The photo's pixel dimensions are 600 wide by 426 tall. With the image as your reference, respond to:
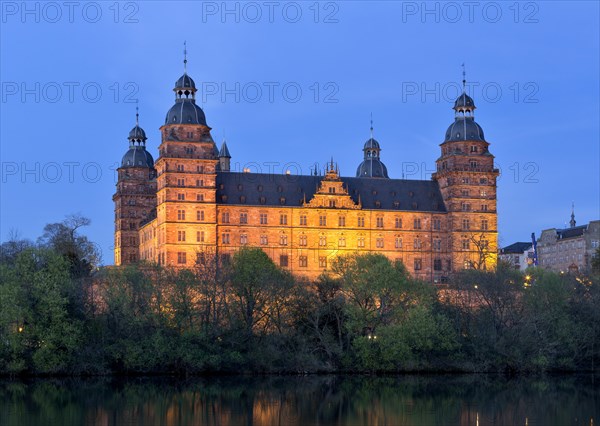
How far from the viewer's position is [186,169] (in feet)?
350

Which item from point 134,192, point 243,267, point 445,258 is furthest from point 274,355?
point 134,192

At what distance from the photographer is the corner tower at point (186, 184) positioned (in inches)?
4141

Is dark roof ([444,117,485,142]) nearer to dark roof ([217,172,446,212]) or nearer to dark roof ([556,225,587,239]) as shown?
dark roof ([217,172,446,212])

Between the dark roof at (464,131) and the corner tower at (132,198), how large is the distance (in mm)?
34088

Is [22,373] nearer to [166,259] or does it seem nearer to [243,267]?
[243,267]

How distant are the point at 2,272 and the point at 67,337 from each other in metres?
6.82

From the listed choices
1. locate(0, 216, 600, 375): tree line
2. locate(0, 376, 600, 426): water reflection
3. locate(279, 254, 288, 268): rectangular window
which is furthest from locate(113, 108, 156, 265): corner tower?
locate(0, 376, 600, 426): water reflection

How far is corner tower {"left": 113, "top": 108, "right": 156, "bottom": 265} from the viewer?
122438 millimetres

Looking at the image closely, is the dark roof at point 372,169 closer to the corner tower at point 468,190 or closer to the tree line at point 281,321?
the corner tower at point 468,190

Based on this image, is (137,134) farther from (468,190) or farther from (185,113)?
(468,190)

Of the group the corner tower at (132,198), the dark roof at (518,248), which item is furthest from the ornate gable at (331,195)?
the dark roof at (518,248)

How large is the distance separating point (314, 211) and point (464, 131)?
1904 cm

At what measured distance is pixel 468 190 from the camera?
116m

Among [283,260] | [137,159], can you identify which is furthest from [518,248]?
[283,260]
